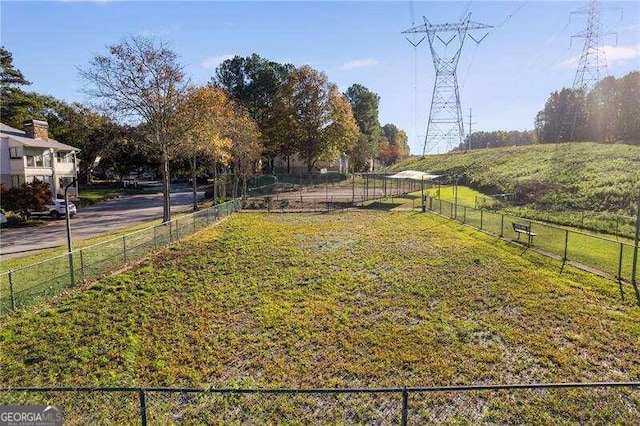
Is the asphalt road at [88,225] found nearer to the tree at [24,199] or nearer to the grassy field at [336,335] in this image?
the tree at [24,199]

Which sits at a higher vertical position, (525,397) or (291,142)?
(291,142)

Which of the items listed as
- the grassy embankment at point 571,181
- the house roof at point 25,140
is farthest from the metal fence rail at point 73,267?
the house roof at point 25,140

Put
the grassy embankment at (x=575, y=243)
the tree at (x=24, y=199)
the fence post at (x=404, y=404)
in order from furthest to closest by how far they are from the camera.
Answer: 1. the tree at (x=24, y=199)
2. the grassy embankment at (x=575, y=243)
3. the fence post at (x=404, y=404)

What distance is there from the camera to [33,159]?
117ft

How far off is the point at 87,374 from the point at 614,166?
45.9 metres

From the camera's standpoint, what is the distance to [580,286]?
11938 millimetres

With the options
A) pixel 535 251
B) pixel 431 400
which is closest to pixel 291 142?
pixel 535 251

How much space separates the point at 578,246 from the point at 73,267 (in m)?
18.8

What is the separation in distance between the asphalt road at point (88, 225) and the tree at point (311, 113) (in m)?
17.6

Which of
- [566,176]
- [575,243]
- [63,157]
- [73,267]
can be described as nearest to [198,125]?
[73,267]

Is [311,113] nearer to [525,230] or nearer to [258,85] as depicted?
[258,85]

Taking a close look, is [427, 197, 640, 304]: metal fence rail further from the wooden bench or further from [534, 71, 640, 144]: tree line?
[534, 71, 640, 144]: tree line

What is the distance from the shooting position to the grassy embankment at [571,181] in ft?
85.6

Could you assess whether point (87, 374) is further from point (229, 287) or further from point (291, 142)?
point (291, 142)
